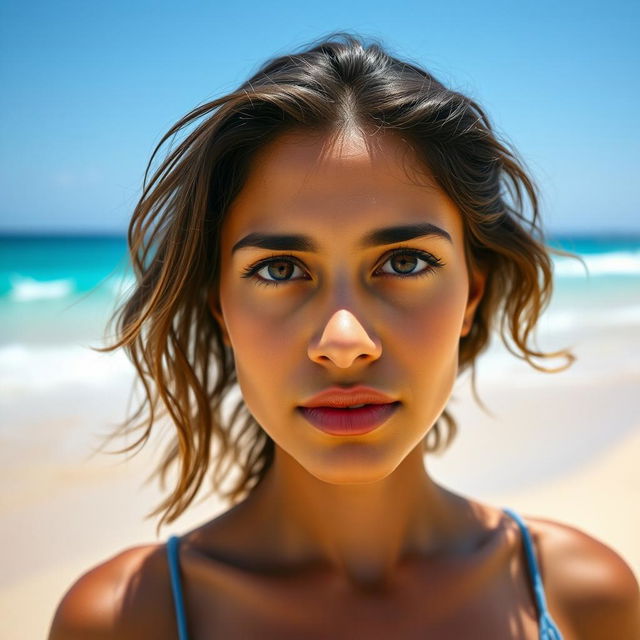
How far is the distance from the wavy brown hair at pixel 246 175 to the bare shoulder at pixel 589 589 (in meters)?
0.59

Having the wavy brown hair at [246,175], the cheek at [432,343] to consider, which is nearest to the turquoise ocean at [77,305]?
the wavy brown hair at [246,175]

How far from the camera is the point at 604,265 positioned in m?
25.4

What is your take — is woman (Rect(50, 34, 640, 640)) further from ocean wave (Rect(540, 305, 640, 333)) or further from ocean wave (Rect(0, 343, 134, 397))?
ocean wave (Rect(540, 305, 640, 333))

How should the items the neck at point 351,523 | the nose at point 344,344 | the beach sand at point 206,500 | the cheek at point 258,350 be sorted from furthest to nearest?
1. the beach sand at point 206,500
2. the neck at point 351,523
3. the cheek at point 258,350
4. the nose at point 344,344

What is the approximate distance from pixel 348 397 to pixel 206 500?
247 centimetres

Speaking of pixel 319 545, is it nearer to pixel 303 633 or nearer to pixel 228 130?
pixel 303 633

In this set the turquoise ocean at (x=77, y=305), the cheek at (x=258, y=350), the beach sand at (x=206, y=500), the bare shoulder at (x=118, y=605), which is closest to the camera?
the cheek at (x=258, y=350)

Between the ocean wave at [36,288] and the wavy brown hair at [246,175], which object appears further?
the ocean wave at [36,288]

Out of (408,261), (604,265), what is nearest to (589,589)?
(408,261)

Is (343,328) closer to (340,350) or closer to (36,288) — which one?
(340,350)

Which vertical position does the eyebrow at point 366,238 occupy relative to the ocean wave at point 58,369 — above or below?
below

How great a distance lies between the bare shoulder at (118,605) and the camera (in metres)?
1.58

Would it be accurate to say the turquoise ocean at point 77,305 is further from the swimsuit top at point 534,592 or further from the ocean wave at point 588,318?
the swimsuit top at point 534,592

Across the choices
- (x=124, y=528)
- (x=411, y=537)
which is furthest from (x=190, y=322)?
(x=124, y=528)
